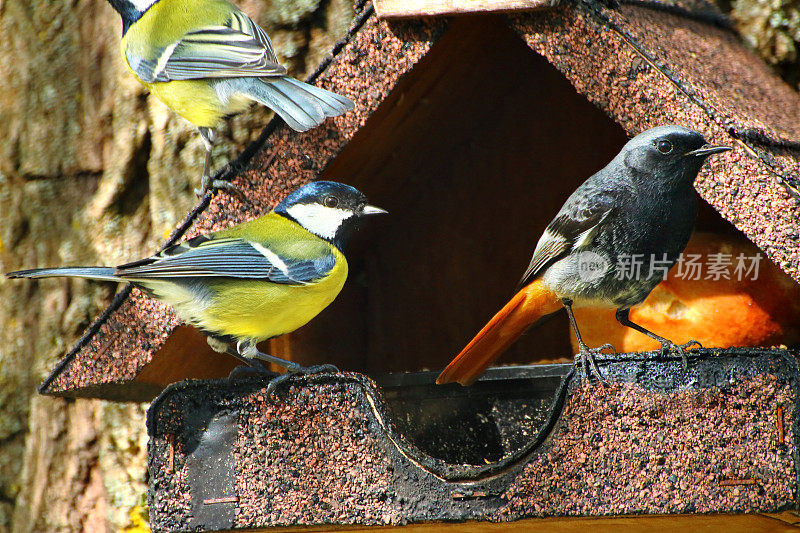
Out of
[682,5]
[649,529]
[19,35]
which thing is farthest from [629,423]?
[19,35]

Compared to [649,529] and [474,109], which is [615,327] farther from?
[474,109]

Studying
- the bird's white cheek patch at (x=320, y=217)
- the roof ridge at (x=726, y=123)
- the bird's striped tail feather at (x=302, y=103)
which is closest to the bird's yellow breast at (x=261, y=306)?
the bird's white cheek patch at (x=320, y=217)

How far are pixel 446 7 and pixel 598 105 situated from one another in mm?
365

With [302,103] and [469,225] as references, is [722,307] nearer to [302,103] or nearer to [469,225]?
[469,225]

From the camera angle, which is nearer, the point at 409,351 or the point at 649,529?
the point at 649,529

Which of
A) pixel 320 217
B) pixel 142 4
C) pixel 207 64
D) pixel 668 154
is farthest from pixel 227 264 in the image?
pixel 668 154

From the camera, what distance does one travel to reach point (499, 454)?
2148mm

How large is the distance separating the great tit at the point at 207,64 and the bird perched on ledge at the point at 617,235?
545 millimetres

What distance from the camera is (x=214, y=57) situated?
198cm

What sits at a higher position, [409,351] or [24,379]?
[409,351]

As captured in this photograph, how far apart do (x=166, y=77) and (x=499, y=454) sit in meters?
1.16

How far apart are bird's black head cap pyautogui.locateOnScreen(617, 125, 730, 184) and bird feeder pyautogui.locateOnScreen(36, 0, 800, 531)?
0.08ft

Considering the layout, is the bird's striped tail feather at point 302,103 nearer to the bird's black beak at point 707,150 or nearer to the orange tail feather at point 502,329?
the orange tail feather at point 502,329

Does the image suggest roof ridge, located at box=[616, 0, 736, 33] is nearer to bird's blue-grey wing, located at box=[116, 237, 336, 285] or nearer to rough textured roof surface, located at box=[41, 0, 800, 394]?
rough textured roof surface, located at box=[41, 0, 800, 394]
